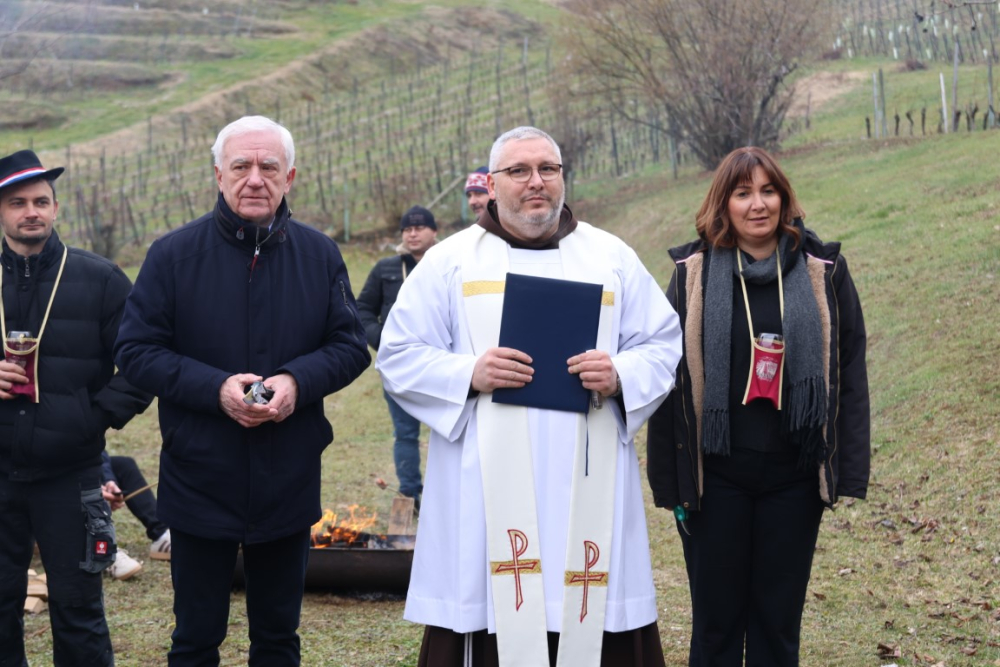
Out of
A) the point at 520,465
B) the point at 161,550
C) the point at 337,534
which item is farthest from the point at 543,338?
the point at 161,550

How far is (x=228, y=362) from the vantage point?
393cm

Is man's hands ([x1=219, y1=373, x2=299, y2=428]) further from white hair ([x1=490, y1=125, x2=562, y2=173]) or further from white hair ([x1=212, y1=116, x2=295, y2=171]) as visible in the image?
white hair ([x1=490, y1=125, x2=562, y2=173])

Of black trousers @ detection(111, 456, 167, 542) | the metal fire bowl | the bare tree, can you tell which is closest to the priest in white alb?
the metal fire bowl

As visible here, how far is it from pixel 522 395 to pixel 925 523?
14.3 ft

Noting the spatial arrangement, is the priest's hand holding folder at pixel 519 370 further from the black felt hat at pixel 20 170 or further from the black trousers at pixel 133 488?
the black trousers at pixel 133 488

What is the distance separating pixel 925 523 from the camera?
7188mm

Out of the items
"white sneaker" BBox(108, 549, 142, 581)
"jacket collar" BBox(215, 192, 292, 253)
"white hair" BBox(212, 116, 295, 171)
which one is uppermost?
"white hair" BBox(212, 116, 295, 171)

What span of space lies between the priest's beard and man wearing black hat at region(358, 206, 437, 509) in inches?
150

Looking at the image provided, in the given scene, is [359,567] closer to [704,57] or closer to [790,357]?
[790,357]

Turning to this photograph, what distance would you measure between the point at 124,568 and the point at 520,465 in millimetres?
4199

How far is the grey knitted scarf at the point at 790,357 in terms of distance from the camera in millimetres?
4062

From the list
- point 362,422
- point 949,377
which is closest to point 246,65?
point 362,422

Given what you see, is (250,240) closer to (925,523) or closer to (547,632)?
(547,632)

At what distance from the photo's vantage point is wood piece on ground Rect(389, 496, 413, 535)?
7.37 metres
